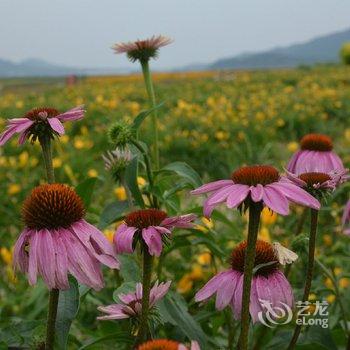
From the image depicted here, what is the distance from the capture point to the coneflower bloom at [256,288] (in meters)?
0.62

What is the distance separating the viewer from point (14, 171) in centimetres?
290

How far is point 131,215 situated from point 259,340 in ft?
1.20

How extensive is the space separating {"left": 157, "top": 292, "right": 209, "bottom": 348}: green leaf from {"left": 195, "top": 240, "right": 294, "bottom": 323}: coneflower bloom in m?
0.17

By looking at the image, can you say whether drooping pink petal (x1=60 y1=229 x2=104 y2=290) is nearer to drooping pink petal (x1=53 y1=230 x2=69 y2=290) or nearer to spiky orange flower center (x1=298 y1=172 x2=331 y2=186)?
drooping pink petal (x1=53 y1=230 x2=69 y2=290)

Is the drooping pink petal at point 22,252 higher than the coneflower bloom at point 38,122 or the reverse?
the reverse

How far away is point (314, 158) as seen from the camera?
1062 millimetres

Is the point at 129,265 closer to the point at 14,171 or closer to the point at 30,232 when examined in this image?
the point at 30,232

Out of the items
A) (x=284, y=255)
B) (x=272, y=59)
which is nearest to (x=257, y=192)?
(x=284, y=255)

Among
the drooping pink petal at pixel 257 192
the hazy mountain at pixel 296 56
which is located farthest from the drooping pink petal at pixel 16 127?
the hazy mountain at pixel 296 56

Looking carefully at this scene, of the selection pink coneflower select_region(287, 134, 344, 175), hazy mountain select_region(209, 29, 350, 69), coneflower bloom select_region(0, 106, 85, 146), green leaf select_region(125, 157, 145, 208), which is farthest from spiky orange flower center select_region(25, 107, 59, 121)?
hazy mountain select_region(209, 29, 350, 69)

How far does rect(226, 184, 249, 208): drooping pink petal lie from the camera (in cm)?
52

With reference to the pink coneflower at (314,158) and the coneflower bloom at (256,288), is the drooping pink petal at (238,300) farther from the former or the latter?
the pink coneflower at (314,158)

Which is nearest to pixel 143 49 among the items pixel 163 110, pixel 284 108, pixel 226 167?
pixel 226 167

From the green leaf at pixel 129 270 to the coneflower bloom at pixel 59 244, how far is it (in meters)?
0.25
